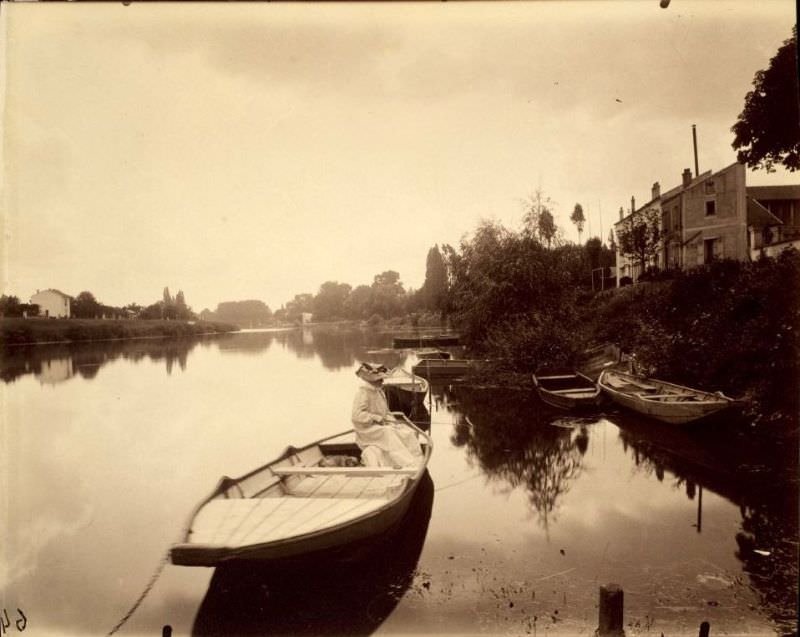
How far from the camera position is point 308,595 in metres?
5.77

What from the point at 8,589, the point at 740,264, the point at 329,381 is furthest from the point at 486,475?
the point at 329,381

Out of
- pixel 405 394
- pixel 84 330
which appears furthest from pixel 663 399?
pixel 84 330

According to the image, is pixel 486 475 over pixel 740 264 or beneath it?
beneath

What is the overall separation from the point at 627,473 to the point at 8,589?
379 inches

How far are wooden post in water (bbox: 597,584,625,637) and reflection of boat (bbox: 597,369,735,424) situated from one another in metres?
8.94

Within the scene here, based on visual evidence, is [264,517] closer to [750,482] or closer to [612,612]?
[612,612]

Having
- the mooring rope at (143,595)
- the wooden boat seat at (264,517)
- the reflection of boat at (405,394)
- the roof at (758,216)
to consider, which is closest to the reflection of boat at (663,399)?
the reflection of boat at (405,394)

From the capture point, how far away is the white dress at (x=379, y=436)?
8008 mm

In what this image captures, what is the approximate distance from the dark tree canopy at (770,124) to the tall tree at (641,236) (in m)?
13.5

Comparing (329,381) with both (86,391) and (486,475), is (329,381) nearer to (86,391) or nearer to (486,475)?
(86,391)

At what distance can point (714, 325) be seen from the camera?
15594 mm

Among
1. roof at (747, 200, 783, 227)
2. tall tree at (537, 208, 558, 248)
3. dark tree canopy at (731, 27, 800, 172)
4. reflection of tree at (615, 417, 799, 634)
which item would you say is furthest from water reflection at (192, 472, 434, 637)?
roof at (747, 200, 783, 227)

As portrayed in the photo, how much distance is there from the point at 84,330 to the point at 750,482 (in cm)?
4406

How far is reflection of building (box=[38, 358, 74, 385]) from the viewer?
83.6ft
